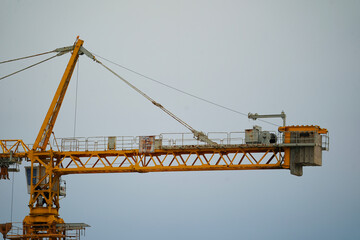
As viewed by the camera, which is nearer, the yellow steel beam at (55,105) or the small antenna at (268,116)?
the small antenna at (268,116)

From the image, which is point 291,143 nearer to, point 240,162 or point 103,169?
point 240,162

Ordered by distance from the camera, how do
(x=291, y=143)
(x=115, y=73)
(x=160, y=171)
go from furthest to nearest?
(x=115, y=73) < (x=160, y=171) < (x=291, y=143)

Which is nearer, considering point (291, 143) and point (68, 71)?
point (291, 143)

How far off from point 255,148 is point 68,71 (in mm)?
25369

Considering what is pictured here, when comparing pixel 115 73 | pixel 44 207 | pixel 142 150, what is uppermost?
pixel 115 73

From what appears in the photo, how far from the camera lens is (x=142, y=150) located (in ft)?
283

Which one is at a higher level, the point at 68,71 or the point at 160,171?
the point at 68,71

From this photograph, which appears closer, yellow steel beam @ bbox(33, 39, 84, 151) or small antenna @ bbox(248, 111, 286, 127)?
small antenna @ bbox(248, 111, 286, 127)

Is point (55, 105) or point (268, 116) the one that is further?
point (55, 105)

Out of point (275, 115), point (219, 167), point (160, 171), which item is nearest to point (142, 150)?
point (160, 171)

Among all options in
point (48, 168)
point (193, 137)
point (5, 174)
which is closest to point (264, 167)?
point (193, 137)

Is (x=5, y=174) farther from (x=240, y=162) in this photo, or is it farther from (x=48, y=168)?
(x=240, y=162)

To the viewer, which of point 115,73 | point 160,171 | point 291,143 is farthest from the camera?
point 115,73

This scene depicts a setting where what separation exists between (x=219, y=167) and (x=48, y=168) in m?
19.3
